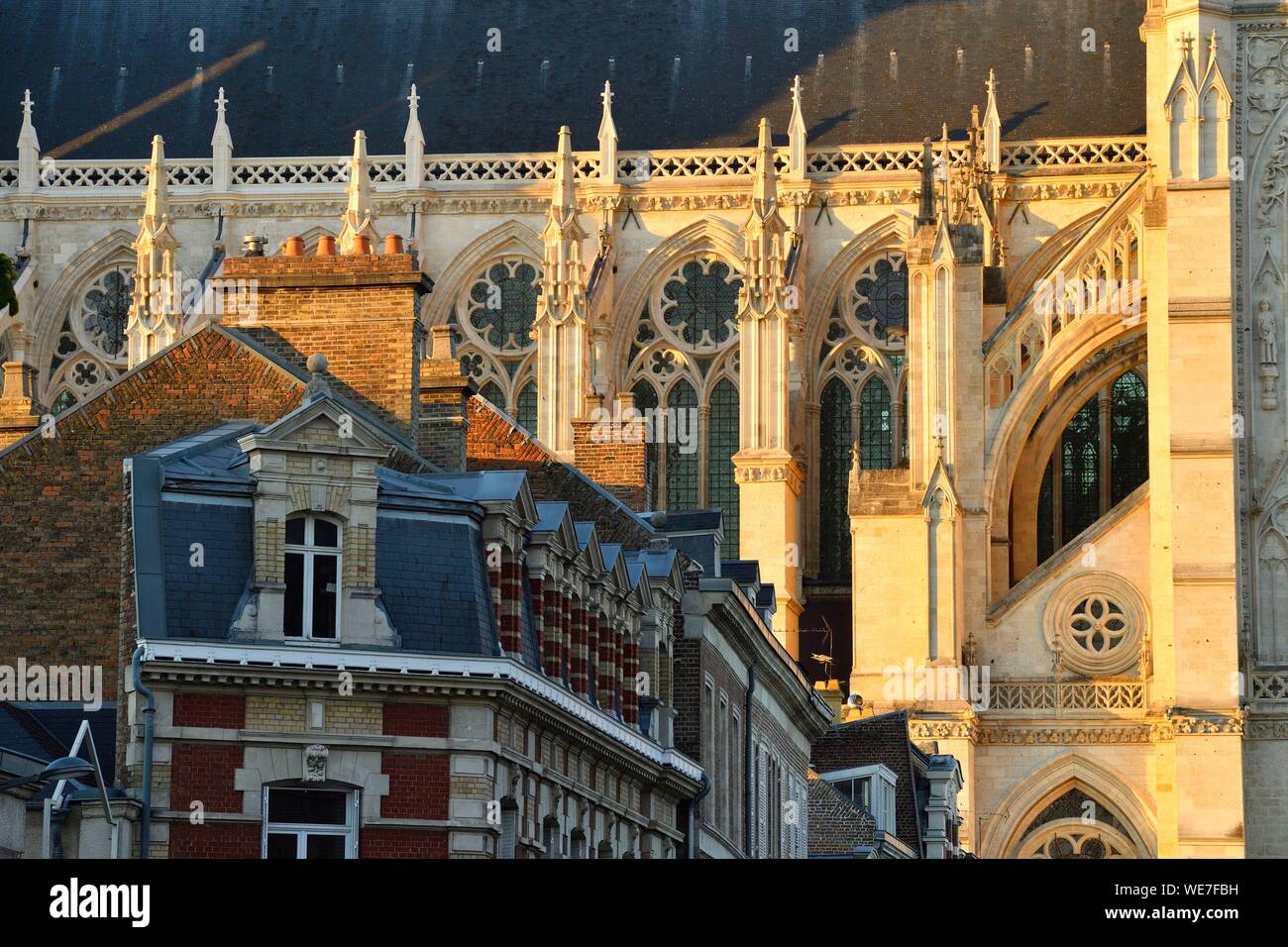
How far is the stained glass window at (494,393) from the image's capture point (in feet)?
209

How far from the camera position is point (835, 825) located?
40625mm

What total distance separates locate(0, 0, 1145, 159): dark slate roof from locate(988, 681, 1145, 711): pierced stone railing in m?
12.8

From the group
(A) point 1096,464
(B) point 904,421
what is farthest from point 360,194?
(A) point 1096,464

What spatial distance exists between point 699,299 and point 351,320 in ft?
108

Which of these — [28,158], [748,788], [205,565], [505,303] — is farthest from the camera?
[28,158]

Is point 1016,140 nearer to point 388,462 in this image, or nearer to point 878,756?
point 878,756

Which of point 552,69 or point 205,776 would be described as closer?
point 205,776

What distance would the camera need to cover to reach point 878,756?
4594 centimetres

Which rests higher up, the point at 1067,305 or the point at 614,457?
the point at 1067,305

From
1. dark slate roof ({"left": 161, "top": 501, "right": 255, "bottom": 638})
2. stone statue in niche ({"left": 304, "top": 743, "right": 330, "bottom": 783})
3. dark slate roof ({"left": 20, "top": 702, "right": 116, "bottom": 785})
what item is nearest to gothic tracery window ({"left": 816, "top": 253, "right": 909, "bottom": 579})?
dark slate roof ({"left": 20, "top": 702, "right": 116, "bottom": 785})

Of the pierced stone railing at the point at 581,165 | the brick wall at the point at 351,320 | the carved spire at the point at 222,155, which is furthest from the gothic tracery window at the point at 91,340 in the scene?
the brick wall at the point at 351,320

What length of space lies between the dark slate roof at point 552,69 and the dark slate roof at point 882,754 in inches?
735

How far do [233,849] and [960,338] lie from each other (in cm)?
3171

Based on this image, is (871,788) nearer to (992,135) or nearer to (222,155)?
(992,135)
